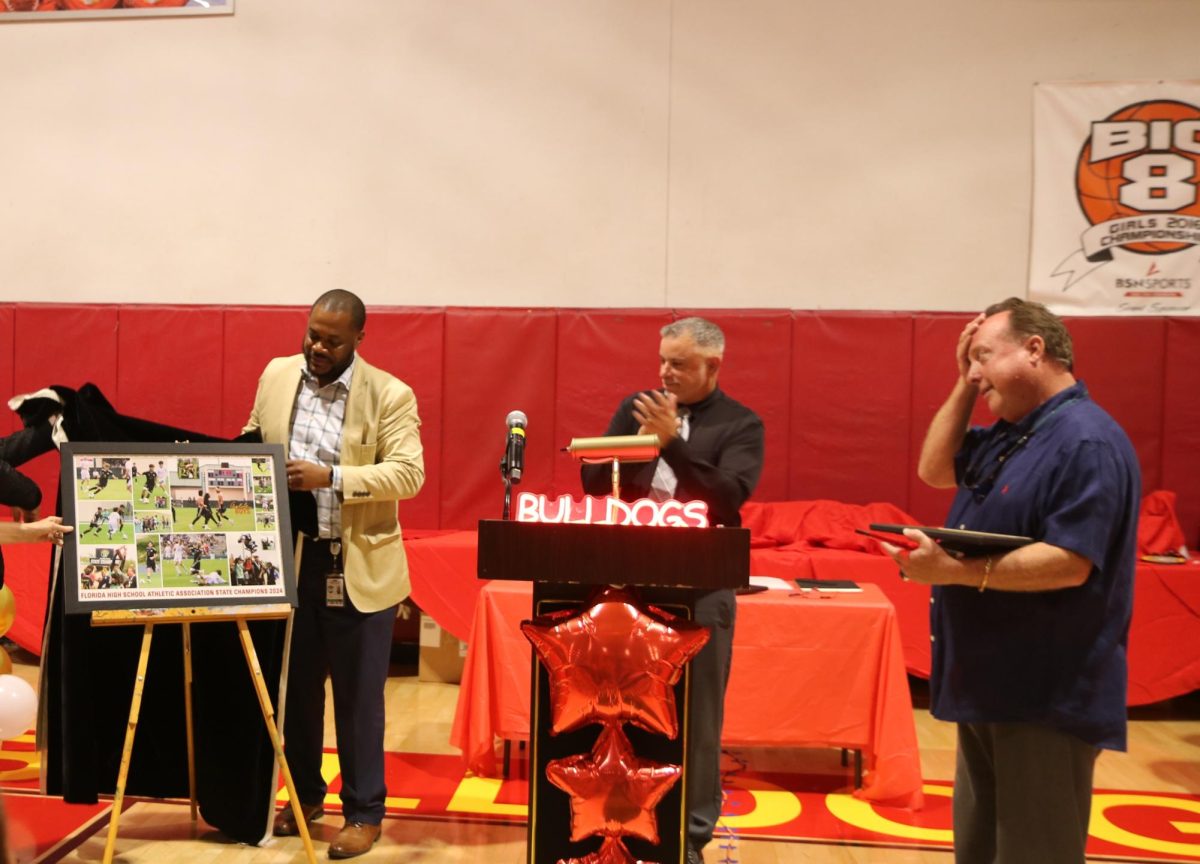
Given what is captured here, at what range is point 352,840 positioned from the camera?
11.1ft

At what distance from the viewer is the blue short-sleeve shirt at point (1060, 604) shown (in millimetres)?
2150

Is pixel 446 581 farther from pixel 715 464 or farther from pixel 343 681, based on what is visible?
pixel 715 464

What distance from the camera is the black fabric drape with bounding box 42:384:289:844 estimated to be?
3279 mm

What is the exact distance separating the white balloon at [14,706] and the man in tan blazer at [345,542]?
923mm

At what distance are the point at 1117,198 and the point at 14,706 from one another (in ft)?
20.8

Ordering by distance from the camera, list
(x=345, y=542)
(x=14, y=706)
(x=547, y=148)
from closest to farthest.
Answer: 1. (x=345, y=542)
2. (x=14, y=706)
3. (x=547, y=148)

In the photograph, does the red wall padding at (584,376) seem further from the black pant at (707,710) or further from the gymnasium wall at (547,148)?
the black pant at (707,710)

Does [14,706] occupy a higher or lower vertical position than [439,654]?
higher

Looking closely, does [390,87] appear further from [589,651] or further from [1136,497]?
[1136,497]

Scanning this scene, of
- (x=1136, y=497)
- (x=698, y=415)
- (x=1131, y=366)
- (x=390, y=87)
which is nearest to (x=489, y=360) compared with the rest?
(x=390, y=87)

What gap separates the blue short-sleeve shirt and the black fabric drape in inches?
86.3

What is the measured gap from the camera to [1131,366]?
6.27 metres

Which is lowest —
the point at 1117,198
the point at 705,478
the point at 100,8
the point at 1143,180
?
the point at 705,478

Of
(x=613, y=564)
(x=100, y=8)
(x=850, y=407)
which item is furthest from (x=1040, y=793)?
(x=100, y=8)
